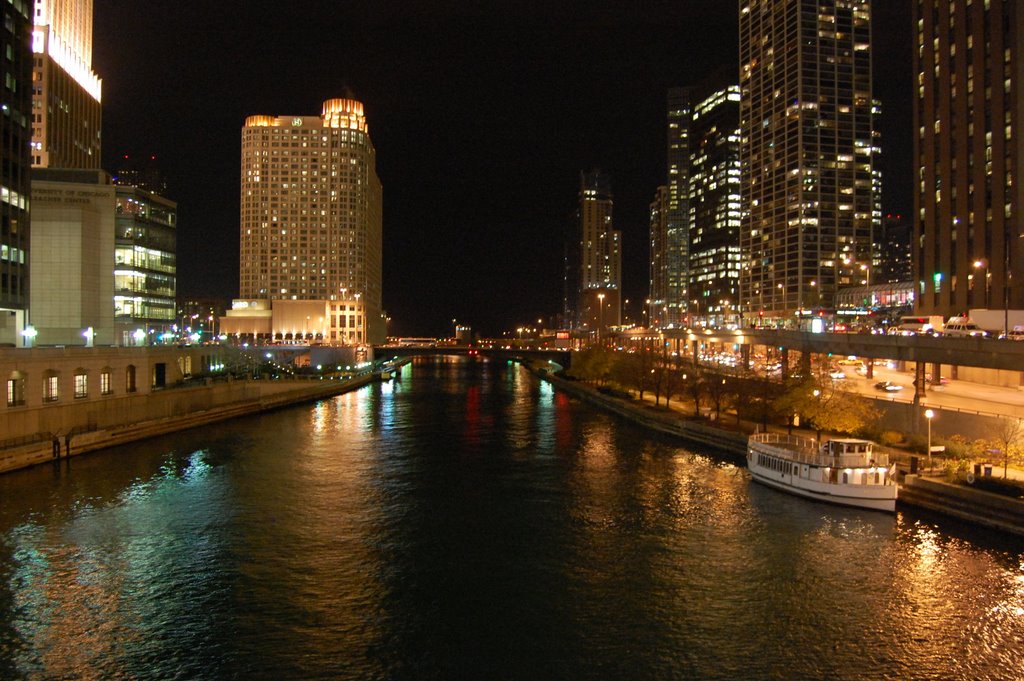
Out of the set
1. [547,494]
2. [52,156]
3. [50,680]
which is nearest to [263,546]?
[50,680]

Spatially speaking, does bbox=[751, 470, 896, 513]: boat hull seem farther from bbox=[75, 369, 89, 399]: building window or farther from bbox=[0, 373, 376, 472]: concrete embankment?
bbox=[75, 369, 89, 399]: building window

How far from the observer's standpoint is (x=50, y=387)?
5444 centimetres

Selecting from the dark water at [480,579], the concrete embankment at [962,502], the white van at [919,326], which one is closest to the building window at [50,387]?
the dark water at [480,579]

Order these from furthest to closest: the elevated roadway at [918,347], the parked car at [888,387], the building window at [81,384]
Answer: the parked car at [888,387]
the building window at [81,384]
the elevated roadway at [918,347]

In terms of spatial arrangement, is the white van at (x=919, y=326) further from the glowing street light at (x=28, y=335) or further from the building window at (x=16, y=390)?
the glowing street light at (x=28, y=335)

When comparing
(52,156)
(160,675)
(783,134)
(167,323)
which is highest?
(783,134)

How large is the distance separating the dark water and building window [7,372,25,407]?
19.1 ft

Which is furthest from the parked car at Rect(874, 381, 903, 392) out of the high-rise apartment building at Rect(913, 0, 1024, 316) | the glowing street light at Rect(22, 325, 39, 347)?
the glowing street light at Rect(22, 325, 39, 347)

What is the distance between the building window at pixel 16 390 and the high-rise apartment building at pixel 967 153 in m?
92.0

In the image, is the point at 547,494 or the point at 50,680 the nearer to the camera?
the point at 50,680

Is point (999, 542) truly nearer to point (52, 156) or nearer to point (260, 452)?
point (260, 452)

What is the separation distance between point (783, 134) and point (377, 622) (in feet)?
649

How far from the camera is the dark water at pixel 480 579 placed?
22.5 metres

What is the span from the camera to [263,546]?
32.8 m
